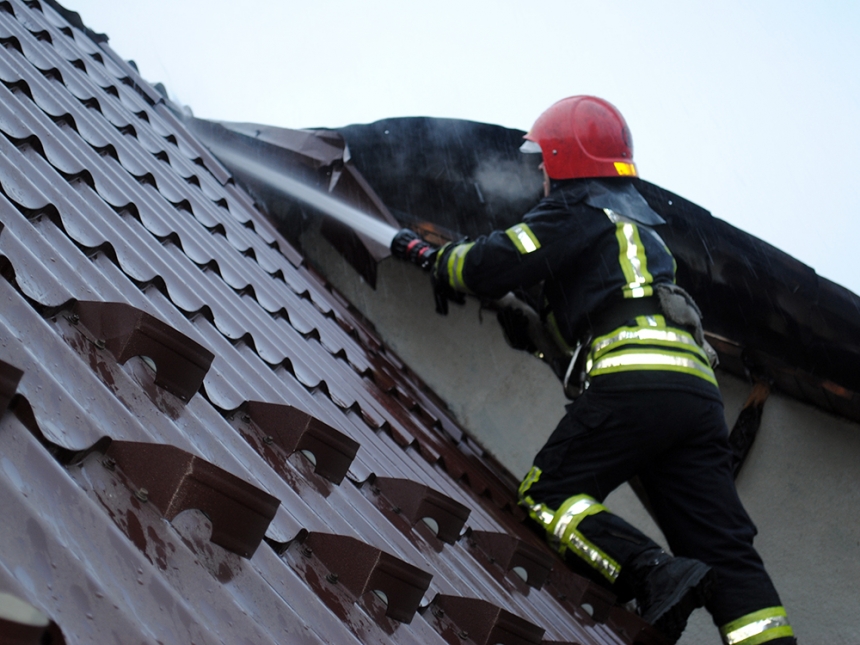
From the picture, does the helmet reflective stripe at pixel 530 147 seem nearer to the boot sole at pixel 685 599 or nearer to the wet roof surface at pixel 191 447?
the wet roof surface at pixel 191 447

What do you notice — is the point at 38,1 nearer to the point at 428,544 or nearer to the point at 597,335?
the point at 597,335

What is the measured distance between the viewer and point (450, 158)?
485 centimetres

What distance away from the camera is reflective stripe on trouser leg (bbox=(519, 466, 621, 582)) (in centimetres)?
330

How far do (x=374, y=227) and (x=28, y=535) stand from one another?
412cm

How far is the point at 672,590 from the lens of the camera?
297 cm

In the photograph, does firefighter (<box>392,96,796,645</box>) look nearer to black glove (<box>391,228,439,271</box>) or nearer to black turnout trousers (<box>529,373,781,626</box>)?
black turnout trousers (<box>529,373,781,626</box>)

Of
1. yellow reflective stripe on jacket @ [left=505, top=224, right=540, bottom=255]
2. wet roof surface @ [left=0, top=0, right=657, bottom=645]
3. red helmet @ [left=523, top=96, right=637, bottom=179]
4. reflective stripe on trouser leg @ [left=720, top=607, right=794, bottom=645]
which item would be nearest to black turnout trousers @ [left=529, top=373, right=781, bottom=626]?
reflective stripe on trouser leg @ [left=720, top=607, right=794, bottom=645]

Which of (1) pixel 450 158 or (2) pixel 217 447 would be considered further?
(1) pixel 450 158

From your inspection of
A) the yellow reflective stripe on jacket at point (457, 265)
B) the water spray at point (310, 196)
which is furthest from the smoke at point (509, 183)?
the yellow reflective stripe on jacket at point (457, 265)

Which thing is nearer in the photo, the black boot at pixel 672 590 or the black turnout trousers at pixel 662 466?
the black boot at pixel 672 590

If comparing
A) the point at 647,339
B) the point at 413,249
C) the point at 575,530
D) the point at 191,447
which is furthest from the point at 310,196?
the point at 191,447

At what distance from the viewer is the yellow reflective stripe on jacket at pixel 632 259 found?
366 cm

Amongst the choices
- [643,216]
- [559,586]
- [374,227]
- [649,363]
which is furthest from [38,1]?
[559,586]

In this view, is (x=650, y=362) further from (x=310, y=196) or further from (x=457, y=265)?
(x=310, y=196)
